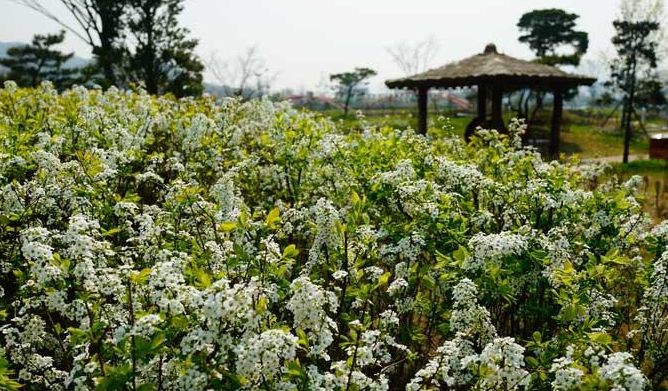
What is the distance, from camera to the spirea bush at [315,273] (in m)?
2.62

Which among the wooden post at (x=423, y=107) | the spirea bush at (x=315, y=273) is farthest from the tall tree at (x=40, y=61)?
the spirea bush at (x=315, y=273)

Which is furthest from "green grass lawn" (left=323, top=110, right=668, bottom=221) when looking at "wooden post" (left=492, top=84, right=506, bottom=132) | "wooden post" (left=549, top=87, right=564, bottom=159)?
"wooden post" (left=492, top=84, right=506, bottom=132)

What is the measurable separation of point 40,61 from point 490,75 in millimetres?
37043

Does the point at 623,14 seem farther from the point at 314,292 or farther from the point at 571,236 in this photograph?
the point at 314,292

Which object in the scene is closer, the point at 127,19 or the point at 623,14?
the point at 623,14

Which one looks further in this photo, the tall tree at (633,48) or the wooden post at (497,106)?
the tall tree at (633,48)

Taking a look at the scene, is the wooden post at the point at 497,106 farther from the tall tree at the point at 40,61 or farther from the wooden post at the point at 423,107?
Result: the tall tree at the point at 40,61

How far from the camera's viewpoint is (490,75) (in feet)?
47.5

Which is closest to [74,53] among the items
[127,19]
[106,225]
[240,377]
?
[127,19]

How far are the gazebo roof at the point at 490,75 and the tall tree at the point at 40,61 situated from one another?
29.9 metres

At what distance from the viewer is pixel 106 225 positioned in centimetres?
442

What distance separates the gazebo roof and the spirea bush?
8.47m

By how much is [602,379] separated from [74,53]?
43548 mm

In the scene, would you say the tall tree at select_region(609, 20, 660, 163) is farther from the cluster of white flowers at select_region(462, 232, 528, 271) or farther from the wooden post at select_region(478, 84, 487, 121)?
the cluster of white flowers at select_region(462, 232, 528, 271)
